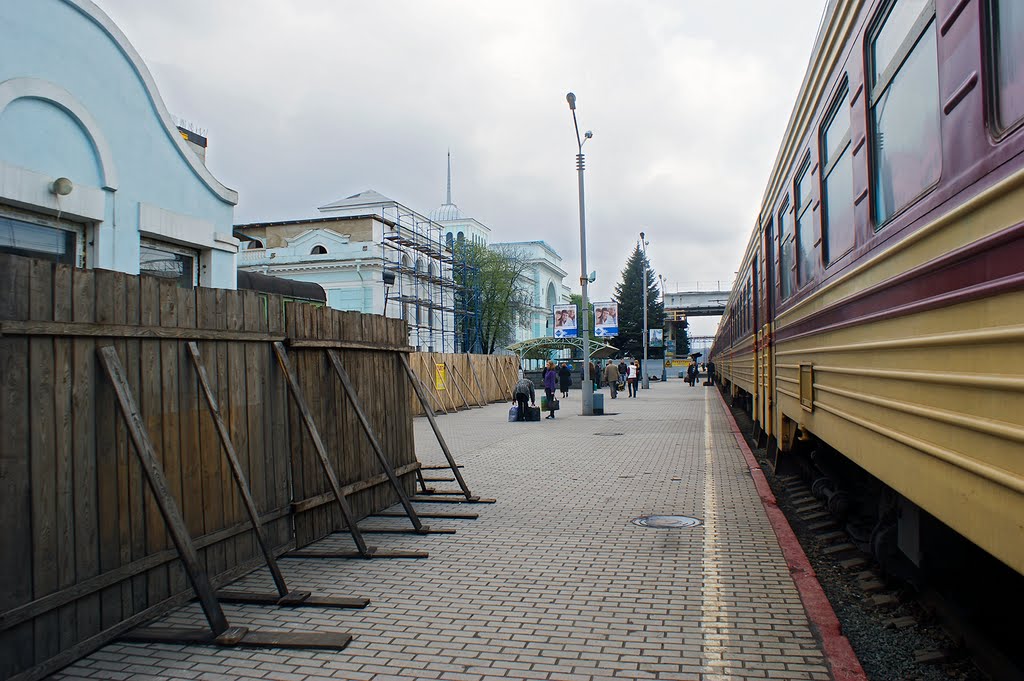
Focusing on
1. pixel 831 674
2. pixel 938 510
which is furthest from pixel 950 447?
pixel 831 674

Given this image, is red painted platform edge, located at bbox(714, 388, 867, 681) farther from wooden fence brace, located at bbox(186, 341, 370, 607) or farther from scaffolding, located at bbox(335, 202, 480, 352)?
scaffolding, located at bbox(335, 202, 480, 352)

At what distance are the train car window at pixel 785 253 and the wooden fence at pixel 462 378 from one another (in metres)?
15.6

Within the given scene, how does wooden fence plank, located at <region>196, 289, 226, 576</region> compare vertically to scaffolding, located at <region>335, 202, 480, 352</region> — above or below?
below

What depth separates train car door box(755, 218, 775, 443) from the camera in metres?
9.55

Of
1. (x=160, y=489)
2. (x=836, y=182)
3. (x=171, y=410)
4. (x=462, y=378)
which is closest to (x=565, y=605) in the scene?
(x=160, y=489)

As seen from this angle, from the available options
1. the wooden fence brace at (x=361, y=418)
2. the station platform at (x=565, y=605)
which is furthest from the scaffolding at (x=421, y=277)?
the wooden fence brace at (x=361, y=418)

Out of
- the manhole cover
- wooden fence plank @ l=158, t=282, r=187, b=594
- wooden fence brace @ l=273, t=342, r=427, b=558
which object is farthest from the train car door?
wooden fence plank @ l=158, t=282, r=187, b=594

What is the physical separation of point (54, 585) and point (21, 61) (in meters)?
7.36

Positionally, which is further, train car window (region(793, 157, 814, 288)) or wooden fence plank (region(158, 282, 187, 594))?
train car window (region(793, 157, 814, 288))

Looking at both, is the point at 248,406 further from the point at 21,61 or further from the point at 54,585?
the point at 21,61

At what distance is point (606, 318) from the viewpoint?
167 ft

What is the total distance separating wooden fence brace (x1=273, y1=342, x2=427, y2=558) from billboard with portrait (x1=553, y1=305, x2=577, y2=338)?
39726 mm

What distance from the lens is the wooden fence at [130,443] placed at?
4230mm

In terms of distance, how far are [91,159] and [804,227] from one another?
28.2 feet
